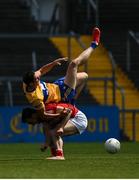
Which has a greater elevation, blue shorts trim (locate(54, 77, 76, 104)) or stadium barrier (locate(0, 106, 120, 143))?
blue shorts trim (locate(54, 77, 76, 104))

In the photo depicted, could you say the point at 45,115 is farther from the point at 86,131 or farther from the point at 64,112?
the point at 86,131

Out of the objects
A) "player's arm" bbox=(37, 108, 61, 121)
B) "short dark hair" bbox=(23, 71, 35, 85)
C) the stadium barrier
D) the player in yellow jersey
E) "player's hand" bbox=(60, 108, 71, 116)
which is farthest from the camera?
the stadium barrier

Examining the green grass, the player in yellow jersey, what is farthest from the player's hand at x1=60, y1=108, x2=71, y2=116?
the green grass

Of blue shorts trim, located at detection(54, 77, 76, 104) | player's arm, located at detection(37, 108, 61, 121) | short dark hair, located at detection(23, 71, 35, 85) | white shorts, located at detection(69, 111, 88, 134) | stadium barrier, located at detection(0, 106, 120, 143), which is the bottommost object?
stadium barrier, located at detection(0, 106, 120, 143)

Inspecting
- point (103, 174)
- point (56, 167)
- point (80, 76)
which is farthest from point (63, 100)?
point (103, 174)

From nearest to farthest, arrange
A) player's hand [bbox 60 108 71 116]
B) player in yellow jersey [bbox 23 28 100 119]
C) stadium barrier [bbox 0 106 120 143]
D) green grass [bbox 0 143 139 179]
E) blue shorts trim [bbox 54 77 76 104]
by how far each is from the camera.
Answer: green grass [bbox 0 143 139 179], player in yellow jersey [bbox 23 28 100 119], player's hand [bbox 60 108 71 116], blue shorts trim [bbox 54 77 76 104], stadium barrier [bbox 0 106 120 143]

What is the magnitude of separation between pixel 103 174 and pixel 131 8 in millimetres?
24611

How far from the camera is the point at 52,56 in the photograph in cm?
3209

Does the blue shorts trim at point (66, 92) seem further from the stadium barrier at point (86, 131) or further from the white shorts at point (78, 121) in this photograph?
the stadium barrier at point (86, 131)

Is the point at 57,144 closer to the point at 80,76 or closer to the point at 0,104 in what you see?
the point at 80,76

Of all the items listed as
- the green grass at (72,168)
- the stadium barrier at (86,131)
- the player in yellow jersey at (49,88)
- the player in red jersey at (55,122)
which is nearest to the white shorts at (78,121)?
the player in red jersey at (55,122)

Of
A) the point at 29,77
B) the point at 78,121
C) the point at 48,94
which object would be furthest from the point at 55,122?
the point at 29,77

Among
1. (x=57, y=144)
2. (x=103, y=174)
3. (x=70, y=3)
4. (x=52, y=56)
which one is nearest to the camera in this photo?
(x=103, y=174)

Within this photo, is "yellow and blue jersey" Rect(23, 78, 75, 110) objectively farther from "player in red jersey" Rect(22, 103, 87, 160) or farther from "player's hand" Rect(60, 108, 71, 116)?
"player's hand" Rect(60, 108, 71, 116)
